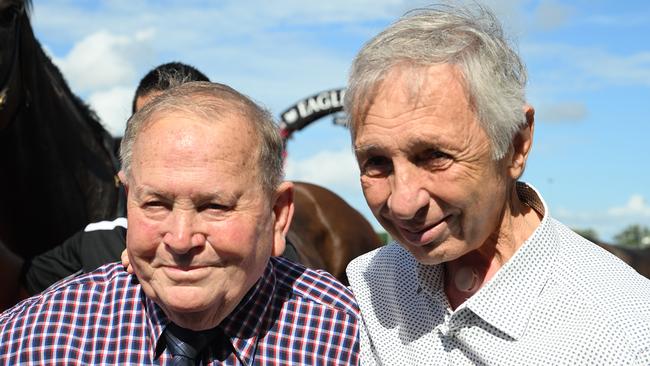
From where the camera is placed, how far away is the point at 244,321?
251 cm

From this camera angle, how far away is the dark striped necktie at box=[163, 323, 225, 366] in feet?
7.82

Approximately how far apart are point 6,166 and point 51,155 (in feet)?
0.79

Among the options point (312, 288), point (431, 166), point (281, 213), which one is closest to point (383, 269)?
point (312, 288)

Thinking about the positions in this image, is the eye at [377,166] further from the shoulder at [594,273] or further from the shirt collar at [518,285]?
the shoulder at [594,273]

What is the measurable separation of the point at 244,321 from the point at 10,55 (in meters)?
2.79

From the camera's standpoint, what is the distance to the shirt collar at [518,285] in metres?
2.21

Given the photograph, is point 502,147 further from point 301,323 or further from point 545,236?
point 301,323

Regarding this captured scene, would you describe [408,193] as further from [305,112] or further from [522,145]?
[305,112]

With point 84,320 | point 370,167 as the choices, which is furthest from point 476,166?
point 84,320

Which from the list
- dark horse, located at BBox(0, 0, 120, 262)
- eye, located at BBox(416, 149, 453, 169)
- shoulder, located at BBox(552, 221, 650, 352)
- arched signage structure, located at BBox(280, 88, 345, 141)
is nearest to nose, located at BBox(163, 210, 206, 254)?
eye, located at BBox(416, 149, 453, 169)

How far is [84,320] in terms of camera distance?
2475 mm

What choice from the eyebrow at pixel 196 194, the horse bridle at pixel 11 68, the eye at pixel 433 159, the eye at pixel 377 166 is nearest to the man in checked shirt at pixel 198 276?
the eyebrow at pixel 196 194

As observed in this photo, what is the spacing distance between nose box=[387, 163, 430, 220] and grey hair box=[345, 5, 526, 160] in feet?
0.58

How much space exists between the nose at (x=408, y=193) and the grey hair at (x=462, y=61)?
0.58ft
